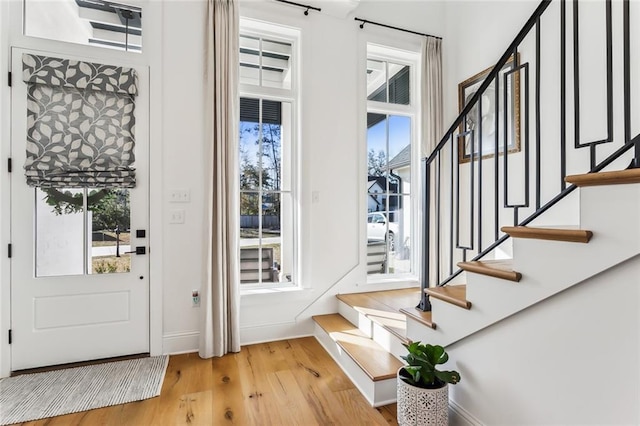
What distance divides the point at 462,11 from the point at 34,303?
4.87 meters

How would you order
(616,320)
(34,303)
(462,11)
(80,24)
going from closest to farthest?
(616,320) → (34,303) → (80,24) → (462,11)

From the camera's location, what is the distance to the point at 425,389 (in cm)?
161

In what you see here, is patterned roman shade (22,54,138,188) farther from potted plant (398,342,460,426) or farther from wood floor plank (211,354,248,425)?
potted plant (398,342,460,426)

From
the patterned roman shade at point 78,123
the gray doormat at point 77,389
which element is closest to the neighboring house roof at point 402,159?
the patterned roman shade at point 78,123

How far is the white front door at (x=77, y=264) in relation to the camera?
238cm

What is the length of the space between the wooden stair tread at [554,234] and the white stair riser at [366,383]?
1203 mm

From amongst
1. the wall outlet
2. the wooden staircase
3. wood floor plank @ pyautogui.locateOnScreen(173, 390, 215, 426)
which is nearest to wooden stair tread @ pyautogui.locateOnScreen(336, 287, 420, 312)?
the wooden staircase

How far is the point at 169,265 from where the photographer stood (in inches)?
Answer: 106

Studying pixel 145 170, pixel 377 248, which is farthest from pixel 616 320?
pixel 145 170

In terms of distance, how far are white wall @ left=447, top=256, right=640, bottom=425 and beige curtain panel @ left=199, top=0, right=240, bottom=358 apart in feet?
6.23

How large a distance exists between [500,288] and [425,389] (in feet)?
2.13

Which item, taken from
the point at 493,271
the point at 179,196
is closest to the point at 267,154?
the point at 179,196

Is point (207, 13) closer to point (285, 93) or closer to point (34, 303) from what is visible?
point (285, 93)

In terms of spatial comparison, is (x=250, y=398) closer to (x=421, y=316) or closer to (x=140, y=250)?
(x=421, y=316)
